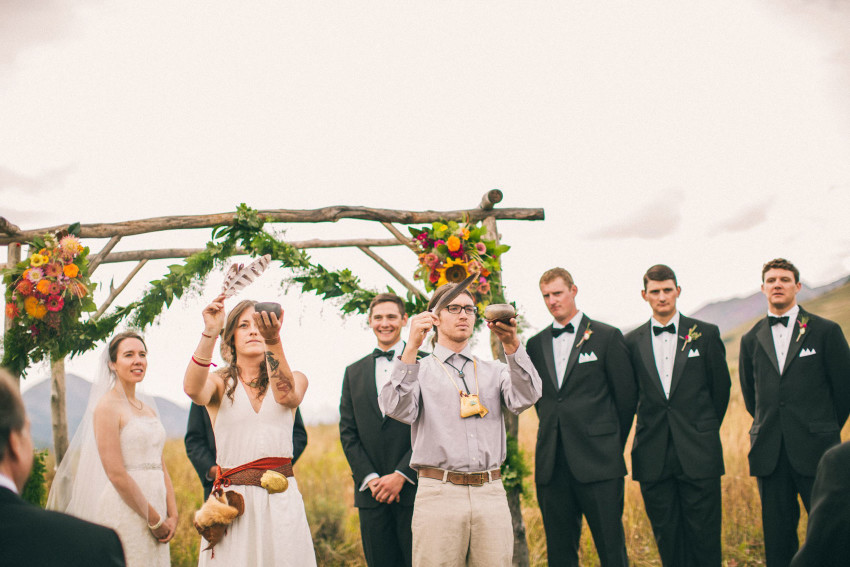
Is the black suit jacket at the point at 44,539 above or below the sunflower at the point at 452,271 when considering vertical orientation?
below

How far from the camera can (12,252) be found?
6.18 metres

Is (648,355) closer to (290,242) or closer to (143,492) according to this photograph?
(290,242)

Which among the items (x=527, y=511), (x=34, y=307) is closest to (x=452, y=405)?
(x=34, y=307)

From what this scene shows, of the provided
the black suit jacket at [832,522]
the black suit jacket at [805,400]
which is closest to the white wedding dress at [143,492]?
the black suit jacket at [832,522]

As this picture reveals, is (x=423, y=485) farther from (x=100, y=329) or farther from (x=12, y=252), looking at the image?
(x=12, y=252)

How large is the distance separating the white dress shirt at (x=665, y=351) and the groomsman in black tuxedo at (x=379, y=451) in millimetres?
1769

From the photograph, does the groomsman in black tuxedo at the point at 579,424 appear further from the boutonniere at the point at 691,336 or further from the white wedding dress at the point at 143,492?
the white wedding dress at the point at 143,492

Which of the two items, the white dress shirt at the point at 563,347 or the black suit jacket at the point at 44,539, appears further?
the white dress shirt at the point at 563,347

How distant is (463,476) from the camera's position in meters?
3.62

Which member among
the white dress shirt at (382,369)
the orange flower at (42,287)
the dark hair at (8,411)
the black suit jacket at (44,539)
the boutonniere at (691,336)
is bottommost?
the black suit jacket at (44,539)

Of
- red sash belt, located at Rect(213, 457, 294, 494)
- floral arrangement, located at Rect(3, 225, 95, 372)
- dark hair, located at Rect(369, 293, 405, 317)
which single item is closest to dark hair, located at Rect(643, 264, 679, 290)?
dark hair, located at Rect(369, 293, 405, 317)

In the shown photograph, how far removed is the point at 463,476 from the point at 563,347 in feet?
5.14

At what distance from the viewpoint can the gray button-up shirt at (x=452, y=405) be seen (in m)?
3.67

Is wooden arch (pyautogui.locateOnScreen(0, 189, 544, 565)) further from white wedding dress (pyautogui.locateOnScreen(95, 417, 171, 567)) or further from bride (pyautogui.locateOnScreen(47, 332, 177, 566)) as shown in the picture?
white wedding dress (pyautogui.locateOnScreen(95, 417, 171, 567))
